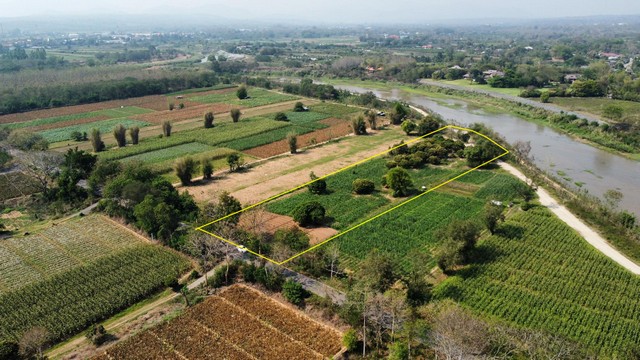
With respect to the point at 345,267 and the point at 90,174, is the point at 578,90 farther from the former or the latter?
the point at 90,174

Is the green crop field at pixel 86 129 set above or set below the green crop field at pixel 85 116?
below

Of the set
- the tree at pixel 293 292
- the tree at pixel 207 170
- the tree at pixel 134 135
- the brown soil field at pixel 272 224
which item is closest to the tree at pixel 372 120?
the tree at pixel 207 170

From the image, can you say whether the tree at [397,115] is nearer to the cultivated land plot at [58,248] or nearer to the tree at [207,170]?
the tree at [207,170]

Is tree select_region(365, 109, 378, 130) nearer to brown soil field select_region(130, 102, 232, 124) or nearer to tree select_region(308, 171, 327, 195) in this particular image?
tree select_region(308, 171, 327, 195)

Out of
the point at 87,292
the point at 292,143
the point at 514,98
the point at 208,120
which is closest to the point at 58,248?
the point at 87,292

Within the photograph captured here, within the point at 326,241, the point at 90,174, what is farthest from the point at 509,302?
the point at 90,174
